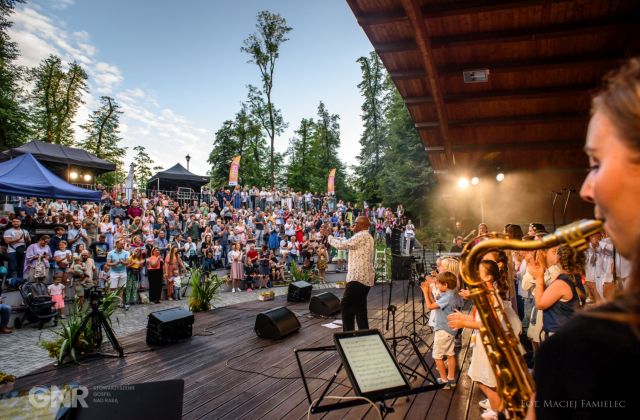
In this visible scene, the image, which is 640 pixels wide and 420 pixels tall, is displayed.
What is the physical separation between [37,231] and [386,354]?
12.1m

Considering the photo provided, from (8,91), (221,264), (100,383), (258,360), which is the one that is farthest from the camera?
(8,91)

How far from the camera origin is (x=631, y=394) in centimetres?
61

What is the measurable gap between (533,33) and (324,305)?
22.1 feet

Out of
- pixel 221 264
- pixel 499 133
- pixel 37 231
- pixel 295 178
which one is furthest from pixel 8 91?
pixel 499 133

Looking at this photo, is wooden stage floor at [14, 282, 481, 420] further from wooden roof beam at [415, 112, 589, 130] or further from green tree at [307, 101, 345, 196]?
green tree at [307, 101, 345, 196]

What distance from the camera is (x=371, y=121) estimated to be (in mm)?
37469

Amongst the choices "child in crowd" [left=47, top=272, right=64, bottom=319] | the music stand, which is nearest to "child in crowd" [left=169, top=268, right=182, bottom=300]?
"child in crowd" [left=47, top=272, right=64, bottom=319]

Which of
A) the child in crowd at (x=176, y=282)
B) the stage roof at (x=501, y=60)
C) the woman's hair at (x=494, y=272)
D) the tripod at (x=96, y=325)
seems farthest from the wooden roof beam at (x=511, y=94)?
the child in crowd at (x=176, y=282)

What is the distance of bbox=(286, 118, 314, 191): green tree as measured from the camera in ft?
132

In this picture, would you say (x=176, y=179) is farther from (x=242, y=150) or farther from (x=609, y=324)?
(x=609, y=324)

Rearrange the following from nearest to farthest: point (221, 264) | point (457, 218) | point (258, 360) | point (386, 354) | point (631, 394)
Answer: point (631, 394) → point (386, 354) → point (258, 360) → point (457, 218) → point (221, 264)

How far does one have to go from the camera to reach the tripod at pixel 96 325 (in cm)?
562

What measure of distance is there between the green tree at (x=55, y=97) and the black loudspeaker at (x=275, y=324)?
2981 cm

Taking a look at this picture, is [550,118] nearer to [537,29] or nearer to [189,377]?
[537,29]
